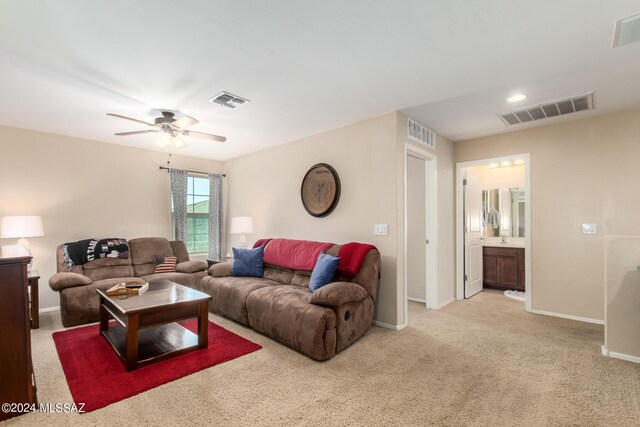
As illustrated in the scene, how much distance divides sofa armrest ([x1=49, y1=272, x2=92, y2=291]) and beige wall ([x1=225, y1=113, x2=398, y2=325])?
2507 mm

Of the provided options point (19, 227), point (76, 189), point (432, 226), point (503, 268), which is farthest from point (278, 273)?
point (503, 268)

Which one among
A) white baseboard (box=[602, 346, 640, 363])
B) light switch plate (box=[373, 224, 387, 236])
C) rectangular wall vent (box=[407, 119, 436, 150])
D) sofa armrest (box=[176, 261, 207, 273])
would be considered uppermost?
rectangular wall vent (box=[407, 119, 436, 150])

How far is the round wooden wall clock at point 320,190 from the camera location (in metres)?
4.08

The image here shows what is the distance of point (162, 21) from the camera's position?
192cm

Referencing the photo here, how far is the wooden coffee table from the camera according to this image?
2.52 meters

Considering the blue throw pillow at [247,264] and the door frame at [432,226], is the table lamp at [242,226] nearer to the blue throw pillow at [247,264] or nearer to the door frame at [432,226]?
the blue throw pillow at [247,264]

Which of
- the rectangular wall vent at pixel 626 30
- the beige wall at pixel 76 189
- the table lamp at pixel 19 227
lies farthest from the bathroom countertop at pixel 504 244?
the table lamp at pixel 19 227

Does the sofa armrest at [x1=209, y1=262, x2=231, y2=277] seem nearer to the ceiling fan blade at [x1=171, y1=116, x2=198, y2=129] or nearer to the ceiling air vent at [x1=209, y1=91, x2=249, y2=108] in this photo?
the ceiling fan blade at [x1=171, y1=116, x2=198, y2=129]

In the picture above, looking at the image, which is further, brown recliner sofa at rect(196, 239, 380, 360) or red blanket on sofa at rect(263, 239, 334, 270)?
red blanket on sofa at rect(263, 239, 334, 270)

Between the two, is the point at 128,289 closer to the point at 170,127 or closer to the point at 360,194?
the point at 170,127

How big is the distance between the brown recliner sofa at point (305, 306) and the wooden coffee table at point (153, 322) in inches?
21.7

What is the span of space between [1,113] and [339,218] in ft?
13.4

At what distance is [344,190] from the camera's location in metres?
4.01

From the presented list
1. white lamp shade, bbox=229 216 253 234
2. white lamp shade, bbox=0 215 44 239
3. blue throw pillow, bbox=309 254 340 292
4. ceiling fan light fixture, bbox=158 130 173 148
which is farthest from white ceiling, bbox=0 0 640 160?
white lamp shade, bbox=229 216 253 234
